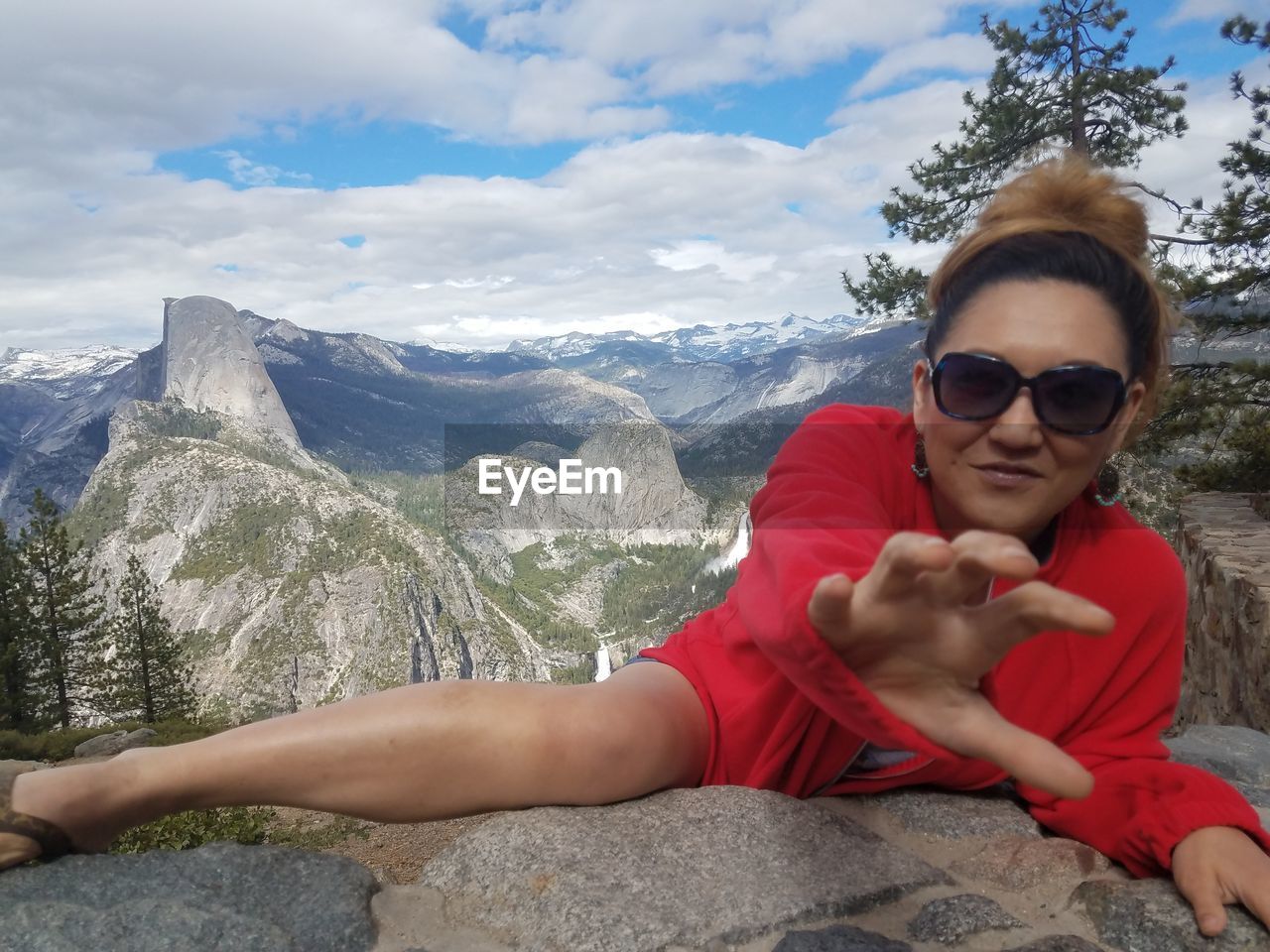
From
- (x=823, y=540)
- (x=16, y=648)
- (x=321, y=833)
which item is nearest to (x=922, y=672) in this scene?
(x=823, y=540)

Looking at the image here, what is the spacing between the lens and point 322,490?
89.9 m

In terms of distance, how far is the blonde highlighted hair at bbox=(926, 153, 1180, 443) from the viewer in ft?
4.93

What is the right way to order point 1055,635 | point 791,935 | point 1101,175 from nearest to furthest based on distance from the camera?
point 791,935 → point 1101,175 → point 1055,635

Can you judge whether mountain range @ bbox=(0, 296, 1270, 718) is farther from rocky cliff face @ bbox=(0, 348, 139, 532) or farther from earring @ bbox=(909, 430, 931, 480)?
earring @ bbox=(909, 430, 931, 480)

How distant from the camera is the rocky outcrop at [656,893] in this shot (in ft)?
5.08

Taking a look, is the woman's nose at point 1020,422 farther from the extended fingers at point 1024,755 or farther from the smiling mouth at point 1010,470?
the extended fingers at point 1024,755

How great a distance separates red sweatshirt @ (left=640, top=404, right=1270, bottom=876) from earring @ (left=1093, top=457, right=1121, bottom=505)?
3cm

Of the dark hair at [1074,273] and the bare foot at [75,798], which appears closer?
the dark hair at [1074,273]

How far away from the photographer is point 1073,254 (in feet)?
4.91

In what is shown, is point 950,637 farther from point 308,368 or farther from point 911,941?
point 308,368

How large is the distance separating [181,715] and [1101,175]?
2574cm

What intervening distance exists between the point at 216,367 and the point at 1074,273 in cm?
14376

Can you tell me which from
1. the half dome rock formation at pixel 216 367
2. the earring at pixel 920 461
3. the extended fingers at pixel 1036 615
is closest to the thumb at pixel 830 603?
the extended fingers at pixel 1036 615

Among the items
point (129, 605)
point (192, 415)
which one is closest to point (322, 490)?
point (192, 415)
